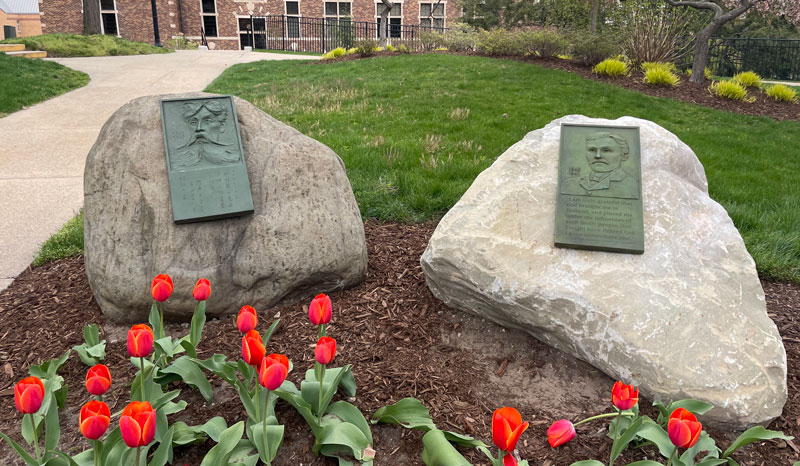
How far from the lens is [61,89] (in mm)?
12773

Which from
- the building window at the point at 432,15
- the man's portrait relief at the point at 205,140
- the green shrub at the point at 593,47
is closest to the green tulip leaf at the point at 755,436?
the man's portrait relief at the point at 205,140

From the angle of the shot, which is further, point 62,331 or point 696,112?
point 696,112

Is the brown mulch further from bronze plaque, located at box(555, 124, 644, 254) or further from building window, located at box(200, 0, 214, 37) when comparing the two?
building window, located at box(200, 0, 214, 37)

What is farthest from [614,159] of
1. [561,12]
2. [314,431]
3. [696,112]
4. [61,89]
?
[561,12]

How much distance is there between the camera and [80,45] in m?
21.0

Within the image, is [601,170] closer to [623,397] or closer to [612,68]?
[623,397]

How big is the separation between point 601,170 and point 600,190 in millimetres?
160

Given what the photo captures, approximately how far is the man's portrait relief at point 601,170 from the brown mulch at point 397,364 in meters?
1.07

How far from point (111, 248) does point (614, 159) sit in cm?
342

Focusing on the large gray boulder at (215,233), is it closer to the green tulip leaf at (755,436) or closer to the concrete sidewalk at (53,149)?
the concrete sidewalk at (53,149)

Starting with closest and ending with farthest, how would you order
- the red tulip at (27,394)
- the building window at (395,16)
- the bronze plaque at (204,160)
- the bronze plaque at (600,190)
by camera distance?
the red tulip at (27,394)
the bronze plaque at (600,190)
the bronze plaque at (204,160)
the building window at (395,16)

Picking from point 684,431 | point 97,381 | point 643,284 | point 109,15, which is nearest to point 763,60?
point 643,284

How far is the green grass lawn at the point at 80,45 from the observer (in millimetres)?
20219

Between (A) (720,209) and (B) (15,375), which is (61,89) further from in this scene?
(A) (720,209)
